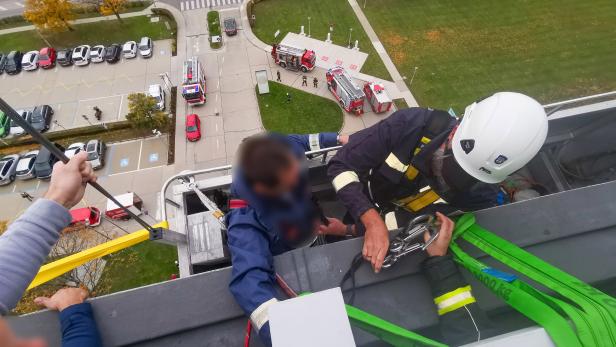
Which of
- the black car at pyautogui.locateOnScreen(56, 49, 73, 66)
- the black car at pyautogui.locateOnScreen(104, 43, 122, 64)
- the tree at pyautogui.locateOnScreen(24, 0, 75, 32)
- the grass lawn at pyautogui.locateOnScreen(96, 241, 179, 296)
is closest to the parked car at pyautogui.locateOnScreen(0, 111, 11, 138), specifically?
the black car at pyautogui.locateOnScreen(56, 49, 73, 66)

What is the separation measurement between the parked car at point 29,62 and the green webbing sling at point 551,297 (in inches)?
1179

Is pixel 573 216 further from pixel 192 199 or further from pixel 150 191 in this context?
pixel 150 191

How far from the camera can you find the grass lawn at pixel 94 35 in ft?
80.5

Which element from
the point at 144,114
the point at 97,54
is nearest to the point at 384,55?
the point at 144,114

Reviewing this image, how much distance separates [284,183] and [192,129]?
17055mm

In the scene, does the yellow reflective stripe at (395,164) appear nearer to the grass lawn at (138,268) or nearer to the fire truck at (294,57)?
the grass lawn at (138,268)

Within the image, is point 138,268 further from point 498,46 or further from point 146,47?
point 498,46

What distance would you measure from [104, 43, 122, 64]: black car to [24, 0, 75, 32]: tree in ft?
12.0

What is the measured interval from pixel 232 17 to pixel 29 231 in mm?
26851

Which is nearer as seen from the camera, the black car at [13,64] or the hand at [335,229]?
the hand at [335,229]

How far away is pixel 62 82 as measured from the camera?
22.3 meters

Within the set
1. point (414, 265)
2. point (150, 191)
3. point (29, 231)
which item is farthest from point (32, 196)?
point (414, 265)

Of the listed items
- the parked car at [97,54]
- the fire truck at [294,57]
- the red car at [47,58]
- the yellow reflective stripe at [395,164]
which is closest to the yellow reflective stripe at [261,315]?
the yellow reflective stripe at [395,164]

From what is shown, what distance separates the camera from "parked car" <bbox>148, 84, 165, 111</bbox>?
20.3 m
